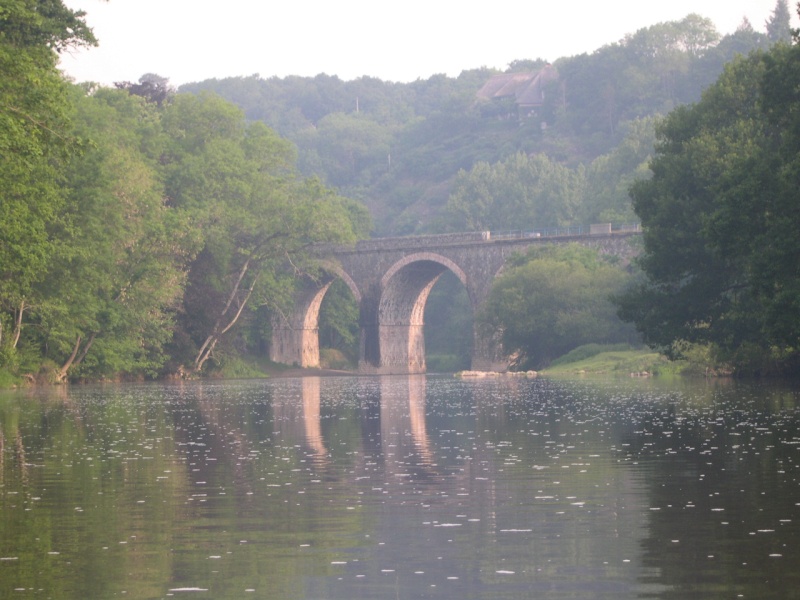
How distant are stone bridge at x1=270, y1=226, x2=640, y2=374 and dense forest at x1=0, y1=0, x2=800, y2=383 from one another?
3.46 metres

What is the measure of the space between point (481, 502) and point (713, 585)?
17.7ft

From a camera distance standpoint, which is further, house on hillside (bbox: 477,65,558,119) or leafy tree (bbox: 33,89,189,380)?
house on hillside (bbox: 477,65,558,119)

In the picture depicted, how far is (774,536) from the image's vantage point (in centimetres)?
1255

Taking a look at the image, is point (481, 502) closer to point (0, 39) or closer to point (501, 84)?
point (0, 39)

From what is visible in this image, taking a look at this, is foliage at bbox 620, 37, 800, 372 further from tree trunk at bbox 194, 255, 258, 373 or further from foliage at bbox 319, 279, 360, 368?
foliage at bbox 319, 279, 360, 368

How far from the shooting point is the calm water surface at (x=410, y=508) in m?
11.0

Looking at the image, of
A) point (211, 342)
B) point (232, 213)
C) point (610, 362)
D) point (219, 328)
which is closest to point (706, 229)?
point (610, 362)

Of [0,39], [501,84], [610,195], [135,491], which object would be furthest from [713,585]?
[501,84]

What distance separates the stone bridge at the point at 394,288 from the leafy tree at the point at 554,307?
26.0ft

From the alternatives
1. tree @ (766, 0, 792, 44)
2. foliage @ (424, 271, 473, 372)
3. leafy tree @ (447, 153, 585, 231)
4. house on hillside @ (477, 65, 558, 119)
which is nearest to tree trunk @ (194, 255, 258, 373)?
foliage @ (424, 271, 473, 372)

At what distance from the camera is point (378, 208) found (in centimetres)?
17825

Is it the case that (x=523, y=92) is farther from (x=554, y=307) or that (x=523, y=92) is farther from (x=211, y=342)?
(x=211, y=342)

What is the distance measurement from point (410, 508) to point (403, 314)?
94.1 metres

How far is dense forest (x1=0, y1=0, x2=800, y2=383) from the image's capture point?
36.3m
